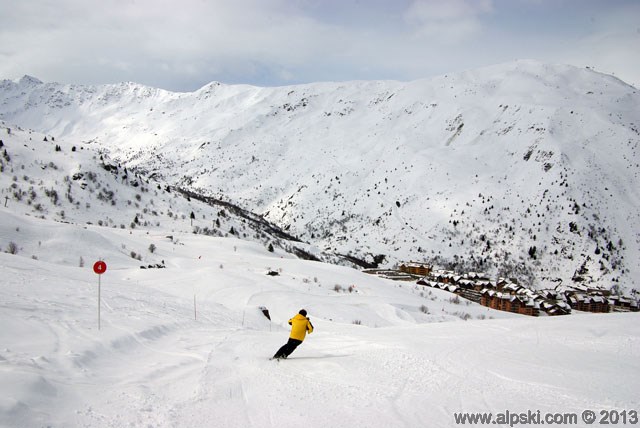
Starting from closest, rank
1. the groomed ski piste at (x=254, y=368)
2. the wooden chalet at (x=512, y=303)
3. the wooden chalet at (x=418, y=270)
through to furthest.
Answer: the groomed ski piste at (x=254, y=368) → the wooden chalet at (x=512, y=303) → the wooden chalet at (x=418, y=270)

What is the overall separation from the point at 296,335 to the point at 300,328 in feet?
0.61

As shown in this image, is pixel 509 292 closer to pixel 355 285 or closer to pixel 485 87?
pixel 355 285

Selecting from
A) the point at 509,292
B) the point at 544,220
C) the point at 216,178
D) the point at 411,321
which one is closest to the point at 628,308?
the point at 509,292

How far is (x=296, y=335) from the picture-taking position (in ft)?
30.9

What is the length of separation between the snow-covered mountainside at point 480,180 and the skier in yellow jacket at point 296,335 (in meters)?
83.9

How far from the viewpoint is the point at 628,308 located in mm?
58688

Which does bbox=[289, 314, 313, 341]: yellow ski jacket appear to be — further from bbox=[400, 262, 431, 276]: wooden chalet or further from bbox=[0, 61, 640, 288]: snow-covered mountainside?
bbox=[0, 61, 640, 288]: snow-covered mountainside

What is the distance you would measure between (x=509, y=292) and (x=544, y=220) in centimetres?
4350

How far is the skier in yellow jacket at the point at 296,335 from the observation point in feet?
30.2

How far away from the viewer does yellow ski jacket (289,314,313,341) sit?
942 centimetres

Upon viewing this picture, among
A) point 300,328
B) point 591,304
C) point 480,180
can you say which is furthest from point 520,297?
point 480,180

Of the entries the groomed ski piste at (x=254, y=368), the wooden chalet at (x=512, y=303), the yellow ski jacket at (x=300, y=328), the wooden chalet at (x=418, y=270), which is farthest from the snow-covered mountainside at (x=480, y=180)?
the yellow ski jacket at (x=300, y=328)

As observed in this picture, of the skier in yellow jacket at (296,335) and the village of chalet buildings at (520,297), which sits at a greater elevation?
the skier in yellow jacket at (296,335)

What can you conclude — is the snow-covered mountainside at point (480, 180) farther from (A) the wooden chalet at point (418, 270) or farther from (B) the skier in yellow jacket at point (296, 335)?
(B) the skier in yellow jacket at point (296, 335)
